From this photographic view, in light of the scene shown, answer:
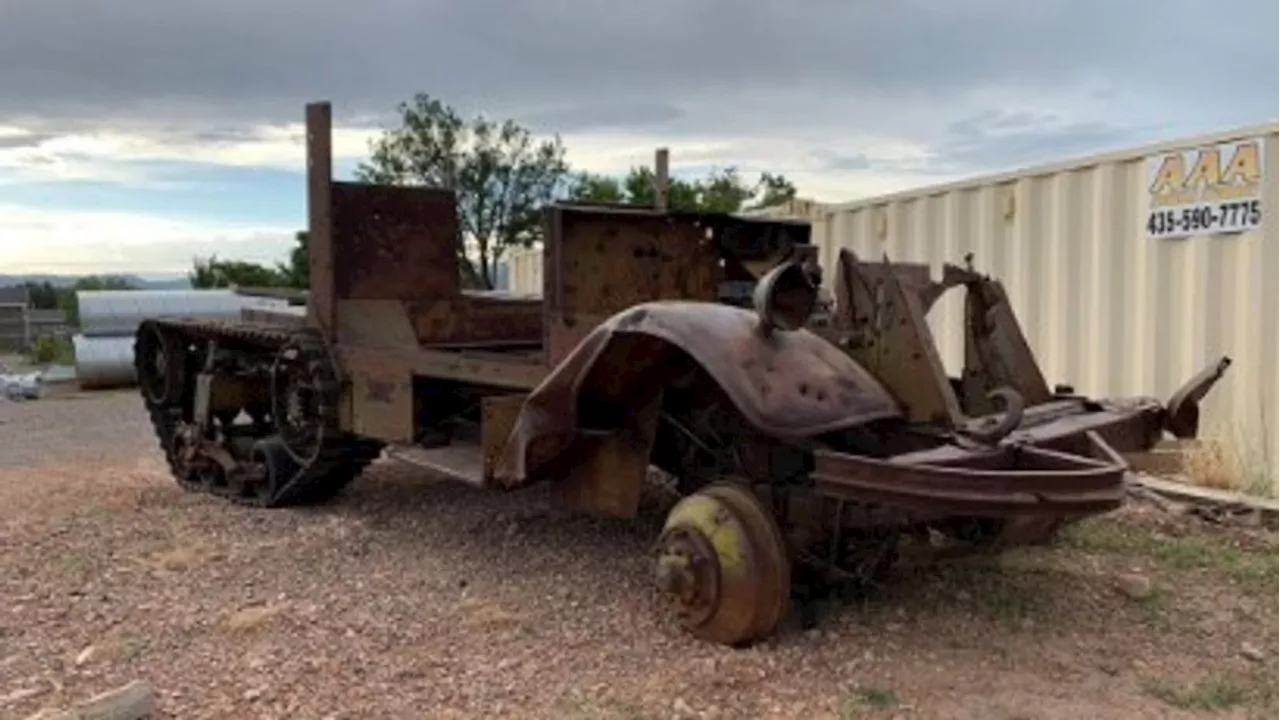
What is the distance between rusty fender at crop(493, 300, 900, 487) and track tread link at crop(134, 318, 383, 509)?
215 centimetres

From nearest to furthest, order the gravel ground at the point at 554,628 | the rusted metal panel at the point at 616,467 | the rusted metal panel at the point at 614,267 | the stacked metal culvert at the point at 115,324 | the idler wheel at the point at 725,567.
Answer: the gravel ground at the point at 554,628, the idler wheel at the point at 725,567, the rusted metal panel at the point at 616,467, the rusted metal panel at the point at 614,267, the stacked metal culvert at the point at 115,324

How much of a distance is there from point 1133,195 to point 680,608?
441cm

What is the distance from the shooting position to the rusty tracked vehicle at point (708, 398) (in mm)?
4141

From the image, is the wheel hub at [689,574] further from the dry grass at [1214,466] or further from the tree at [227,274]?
the tree at [227,274]

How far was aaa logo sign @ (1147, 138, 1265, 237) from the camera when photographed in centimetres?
678

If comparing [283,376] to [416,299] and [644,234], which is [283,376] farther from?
[644,234]

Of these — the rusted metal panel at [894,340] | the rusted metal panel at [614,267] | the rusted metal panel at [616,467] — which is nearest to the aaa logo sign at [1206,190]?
the rusted metal panel at [614,267]

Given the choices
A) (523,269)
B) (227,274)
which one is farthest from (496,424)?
(227,274)

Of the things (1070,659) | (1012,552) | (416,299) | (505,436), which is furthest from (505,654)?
(416,299)

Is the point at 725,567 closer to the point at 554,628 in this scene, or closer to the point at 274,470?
the point at 554,628

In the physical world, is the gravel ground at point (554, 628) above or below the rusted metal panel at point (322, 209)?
below

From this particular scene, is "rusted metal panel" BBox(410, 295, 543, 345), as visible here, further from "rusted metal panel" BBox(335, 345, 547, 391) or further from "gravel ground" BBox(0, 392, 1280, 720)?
"gravel ground" BBox(0, 392, 1280, 720)

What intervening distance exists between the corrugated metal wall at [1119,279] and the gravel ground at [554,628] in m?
0.94

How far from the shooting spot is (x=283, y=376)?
7.11 meters
